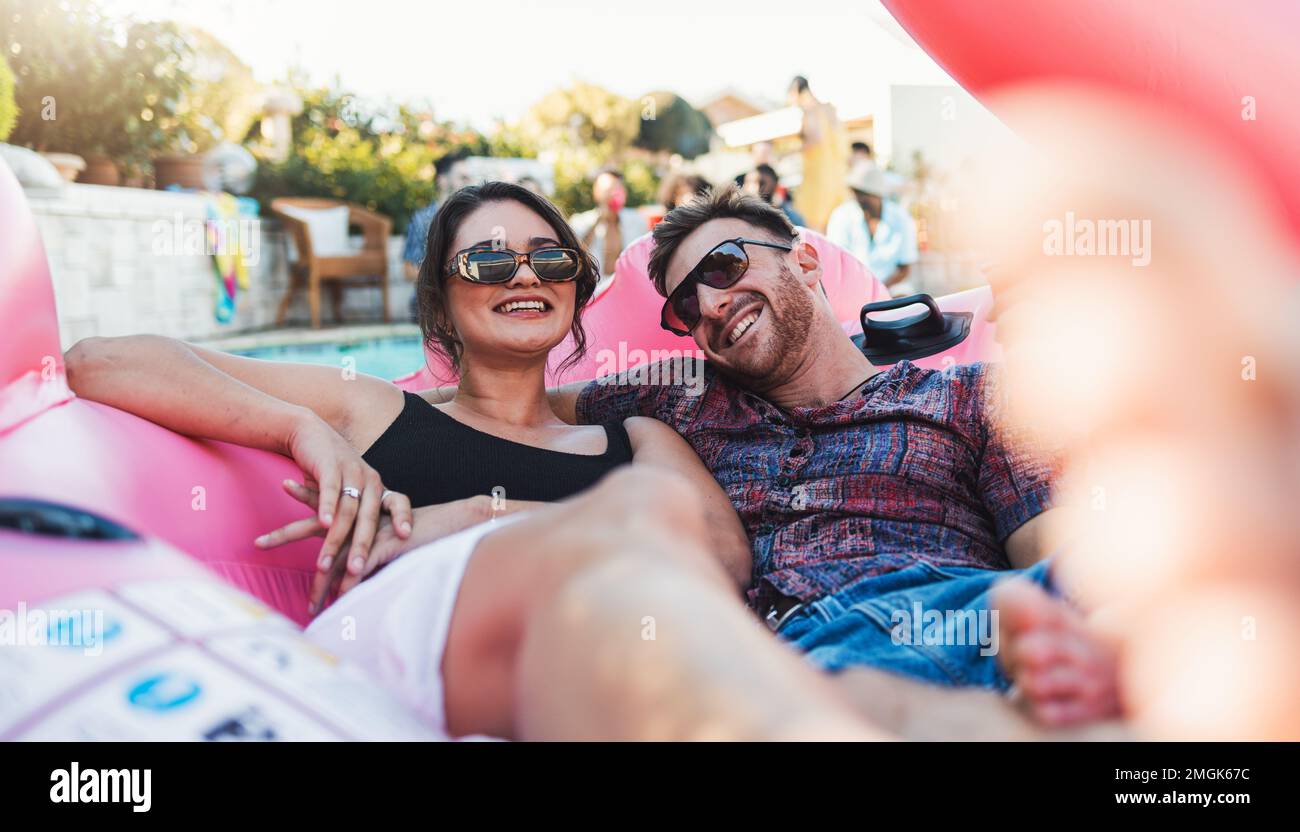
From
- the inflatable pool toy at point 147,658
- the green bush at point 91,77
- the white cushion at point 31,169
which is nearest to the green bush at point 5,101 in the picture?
the white cushion at point 31,169

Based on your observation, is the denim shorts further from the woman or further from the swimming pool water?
the swimming pool water

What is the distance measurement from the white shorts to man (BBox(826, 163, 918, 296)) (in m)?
5.66

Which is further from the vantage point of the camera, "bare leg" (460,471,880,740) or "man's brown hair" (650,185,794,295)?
"man's brown hair" (650,185,794,295)

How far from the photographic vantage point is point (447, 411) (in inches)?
92.5

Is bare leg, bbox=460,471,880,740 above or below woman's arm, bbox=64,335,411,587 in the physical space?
below

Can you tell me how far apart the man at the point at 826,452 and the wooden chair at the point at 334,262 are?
8544 millimetres

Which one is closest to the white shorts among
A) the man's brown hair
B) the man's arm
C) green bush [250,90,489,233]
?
the man's arm

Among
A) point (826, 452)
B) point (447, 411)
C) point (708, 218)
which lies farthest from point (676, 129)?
point (826, 452)

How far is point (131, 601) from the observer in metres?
1.26

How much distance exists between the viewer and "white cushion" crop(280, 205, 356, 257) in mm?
10539
